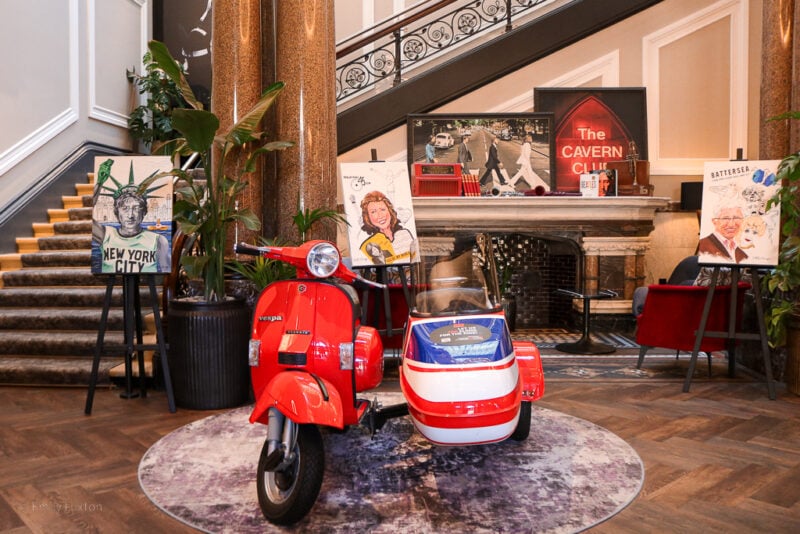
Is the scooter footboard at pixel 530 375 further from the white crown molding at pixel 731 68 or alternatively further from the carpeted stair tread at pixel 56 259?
the white crown molding at pixel 731 68

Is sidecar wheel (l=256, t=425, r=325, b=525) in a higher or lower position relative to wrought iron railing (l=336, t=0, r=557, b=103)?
lower

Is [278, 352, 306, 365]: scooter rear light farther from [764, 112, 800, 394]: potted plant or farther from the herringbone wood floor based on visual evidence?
[764, 112, 800, 394]: potted plant

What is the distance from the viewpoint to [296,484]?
2.17m

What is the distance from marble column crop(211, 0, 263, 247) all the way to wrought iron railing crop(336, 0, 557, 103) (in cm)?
323

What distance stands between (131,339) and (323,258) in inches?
78.5

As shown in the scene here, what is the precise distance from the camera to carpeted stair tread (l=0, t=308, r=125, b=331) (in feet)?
15.9

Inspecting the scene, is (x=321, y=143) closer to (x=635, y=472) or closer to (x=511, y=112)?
(x=635, y=472)

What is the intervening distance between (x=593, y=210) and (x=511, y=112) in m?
1.53

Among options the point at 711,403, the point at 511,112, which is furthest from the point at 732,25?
the point at 711,403

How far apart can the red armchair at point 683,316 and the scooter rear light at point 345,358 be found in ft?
9.38

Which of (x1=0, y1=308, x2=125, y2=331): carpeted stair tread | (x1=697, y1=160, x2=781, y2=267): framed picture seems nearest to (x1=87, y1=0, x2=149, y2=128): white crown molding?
(x1=0, y1=308, x2=125, y2=331): carpeted stair tread

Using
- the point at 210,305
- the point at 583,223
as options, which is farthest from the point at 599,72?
the point at 210,305

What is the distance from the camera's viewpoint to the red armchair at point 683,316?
450cm

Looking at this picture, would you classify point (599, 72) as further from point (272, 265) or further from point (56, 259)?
point (56, 259)
